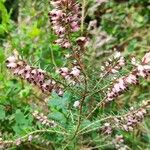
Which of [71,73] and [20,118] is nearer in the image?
[71,73]

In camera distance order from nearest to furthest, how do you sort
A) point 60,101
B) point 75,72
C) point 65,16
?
point 65,16 → point 75,72 → point 60,101

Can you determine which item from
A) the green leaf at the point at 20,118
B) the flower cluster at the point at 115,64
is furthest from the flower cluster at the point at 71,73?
the green leaf at the point at 20,118

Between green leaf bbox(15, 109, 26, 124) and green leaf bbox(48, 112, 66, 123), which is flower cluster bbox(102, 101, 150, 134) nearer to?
green leaf bbox(48, 112, 66, 123)

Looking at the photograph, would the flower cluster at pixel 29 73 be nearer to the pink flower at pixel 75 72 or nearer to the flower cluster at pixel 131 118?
the pink flower at pixel 75 72

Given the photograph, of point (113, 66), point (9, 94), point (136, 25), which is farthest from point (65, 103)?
point (136, 25)

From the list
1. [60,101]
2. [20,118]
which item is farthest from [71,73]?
[20,118]

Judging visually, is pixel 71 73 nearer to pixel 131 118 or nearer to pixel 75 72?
pixel 75 72

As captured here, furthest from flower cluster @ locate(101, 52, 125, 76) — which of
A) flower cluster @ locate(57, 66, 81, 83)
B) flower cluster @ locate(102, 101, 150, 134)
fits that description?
flower cluster @ locate(102, 101, 150, 134)
